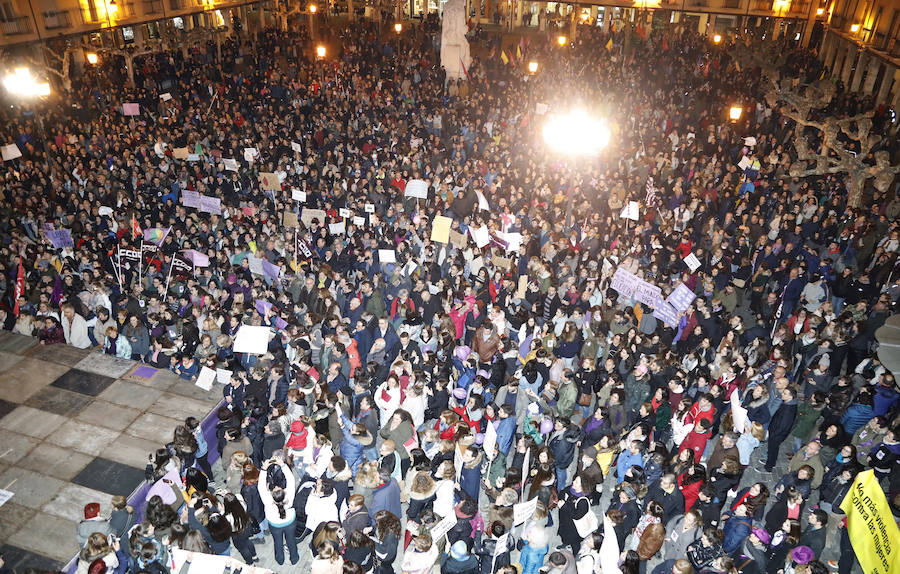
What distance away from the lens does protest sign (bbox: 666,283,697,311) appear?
30.9 ft

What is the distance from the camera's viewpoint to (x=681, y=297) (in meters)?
9.54

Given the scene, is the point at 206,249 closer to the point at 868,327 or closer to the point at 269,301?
the point at 269,301

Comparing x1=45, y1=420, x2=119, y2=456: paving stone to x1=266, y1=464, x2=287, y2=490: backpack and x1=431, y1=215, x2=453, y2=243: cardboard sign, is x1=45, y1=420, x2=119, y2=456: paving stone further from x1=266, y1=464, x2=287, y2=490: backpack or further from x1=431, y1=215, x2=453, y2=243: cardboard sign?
x1=431, y1=215, x2=453, y2=243: cardboard sign

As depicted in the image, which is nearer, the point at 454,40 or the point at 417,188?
the point at 417,188

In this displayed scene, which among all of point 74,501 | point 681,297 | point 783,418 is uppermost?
point 681,297

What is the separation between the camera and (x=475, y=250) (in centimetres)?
1220

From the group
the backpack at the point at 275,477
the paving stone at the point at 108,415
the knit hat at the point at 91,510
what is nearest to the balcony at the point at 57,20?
the paving stone at the point at 108,415

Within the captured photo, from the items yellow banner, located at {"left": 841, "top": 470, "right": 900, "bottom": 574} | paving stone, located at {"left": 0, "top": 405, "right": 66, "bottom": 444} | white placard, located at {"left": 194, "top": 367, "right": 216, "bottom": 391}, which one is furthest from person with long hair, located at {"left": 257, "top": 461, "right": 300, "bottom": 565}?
yellow banner, located at {"left": 841, "top": 470, "right": 900, "bottom": 574}

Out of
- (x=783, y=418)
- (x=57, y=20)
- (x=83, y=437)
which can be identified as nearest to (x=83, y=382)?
(x=83, y=437)

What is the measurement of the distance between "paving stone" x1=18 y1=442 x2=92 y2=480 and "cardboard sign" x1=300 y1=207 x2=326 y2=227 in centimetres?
672

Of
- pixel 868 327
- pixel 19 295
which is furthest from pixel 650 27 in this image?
pixel 19 295

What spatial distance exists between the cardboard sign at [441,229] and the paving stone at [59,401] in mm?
6761

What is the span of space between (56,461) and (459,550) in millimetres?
6101

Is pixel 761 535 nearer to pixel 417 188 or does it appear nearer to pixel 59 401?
pixel 59 401
